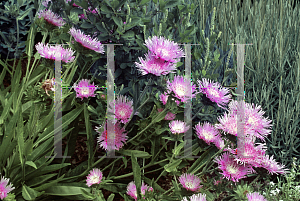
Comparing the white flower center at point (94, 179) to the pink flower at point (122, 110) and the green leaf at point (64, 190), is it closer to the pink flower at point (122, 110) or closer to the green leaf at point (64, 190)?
the green leaf at point (64, 190)

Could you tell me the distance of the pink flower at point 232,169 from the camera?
1.11m

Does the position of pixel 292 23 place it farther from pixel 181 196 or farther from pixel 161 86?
pixel 181 196

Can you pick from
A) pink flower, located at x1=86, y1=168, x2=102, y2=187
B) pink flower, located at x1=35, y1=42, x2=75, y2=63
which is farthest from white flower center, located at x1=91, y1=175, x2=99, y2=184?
pink flower, located at x1=35, y1=42, x2=75, y2=63

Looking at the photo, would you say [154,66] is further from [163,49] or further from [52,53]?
[52,53]

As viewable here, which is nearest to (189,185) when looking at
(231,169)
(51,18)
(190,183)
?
(190,183)

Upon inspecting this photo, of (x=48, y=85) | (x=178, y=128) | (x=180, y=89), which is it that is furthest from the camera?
(x=178, y=128)

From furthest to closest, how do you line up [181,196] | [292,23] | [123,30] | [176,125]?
[292,23], [123,30], [176,125], [181,196]

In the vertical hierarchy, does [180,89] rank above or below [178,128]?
above

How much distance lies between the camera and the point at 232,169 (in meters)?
1.12

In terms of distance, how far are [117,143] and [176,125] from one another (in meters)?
0.28

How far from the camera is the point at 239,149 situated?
3.69 ft

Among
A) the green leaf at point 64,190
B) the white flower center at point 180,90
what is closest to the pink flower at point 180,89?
the white flower center at point 180,90

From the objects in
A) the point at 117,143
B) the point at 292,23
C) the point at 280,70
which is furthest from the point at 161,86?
the point at 292,23

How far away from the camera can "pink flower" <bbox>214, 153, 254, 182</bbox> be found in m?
1.11
